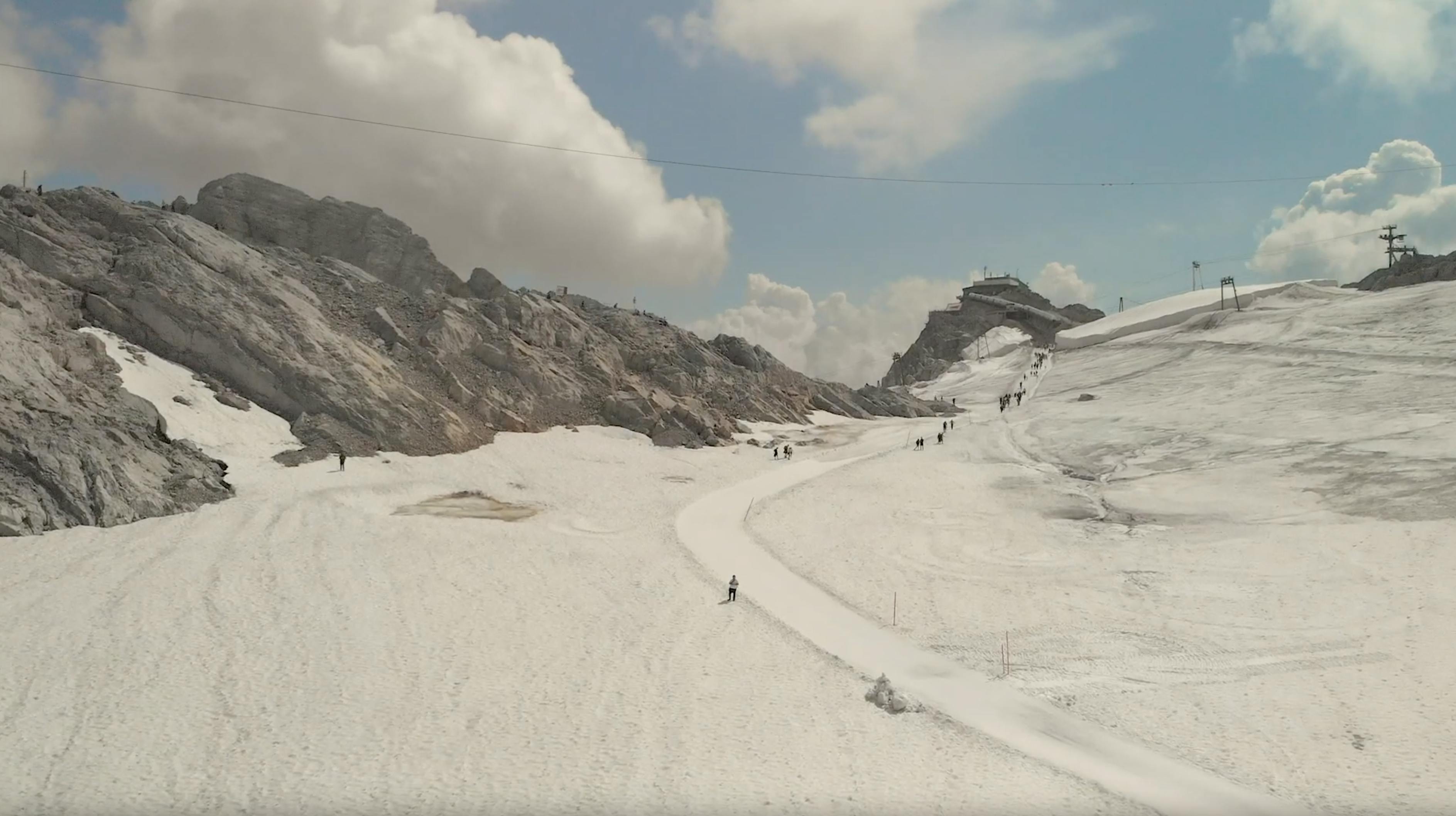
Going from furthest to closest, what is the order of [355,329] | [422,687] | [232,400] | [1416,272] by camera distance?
[1416,272] < [355,329] < [232,400] < [422,687]

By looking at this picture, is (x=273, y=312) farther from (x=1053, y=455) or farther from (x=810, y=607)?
(x=1053, y=455)

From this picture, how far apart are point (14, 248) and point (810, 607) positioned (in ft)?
153

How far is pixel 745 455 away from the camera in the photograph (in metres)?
53.6

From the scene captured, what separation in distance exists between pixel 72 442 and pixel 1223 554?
4235 centimetres

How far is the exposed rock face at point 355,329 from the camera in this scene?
135ft

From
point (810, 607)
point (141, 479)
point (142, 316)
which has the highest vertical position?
point (142, 316)

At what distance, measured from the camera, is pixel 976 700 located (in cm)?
1880

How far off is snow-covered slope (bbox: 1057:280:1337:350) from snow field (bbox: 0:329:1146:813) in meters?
73.5

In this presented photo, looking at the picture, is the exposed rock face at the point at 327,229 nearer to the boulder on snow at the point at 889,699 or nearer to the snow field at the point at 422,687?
the snow field at the point at 422,687

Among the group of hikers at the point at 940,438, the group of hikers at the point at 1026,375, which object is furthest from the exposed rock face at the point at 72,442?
the group of hikers at the point at 1026,375

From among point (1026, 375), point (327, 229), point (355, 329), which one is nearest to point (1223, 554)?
point (355, 329)

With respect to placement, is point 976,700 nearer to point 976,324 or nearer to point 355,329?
point 355,329

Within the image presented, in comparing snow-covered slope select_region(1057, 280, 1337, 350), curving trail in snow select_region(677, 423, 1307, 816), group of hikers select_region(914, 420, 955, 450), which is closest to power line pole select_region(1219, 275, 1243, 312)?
snow-covered slope select_region(1057, 280, 1337, 350)

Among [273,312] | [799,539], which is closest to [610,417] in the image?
[273,312]
